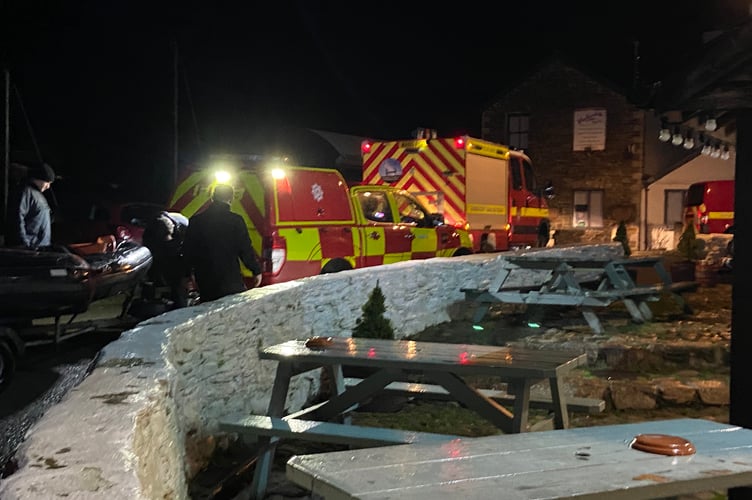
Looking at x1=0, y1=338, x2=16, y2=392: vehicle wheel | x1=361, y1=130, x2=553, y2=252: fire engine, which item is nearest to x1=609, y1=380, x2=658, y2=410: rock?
x1=0, y1=338, x2=16, y2=392: vehicle wheel

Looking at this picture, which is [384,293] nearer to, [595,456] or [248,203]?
[248,203]

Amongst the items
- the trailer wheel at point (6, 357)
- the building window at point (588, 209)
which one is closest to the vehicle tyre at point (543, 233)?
the building window at point (588, 209)

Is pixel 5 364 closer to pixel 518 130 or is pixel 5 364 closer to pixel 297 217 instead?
pixel 297 217

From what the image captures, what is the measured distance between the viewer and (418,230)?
10.8 meters

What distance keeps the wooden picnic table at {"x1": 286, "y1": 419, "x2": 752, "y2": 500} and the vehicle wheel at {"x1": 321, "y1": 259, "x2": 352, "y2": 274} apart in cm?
608

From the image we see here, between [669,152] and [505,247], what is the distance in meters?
13.9

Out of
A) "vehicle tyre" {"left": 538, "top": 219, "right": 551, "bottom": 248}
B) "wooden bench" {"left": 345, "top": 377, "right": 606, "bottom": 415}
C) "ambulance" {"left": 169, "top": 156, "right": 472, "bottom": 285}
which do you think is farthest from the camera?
"vehicle tyre" {"left": 538, "top": 219, "right": 551, "bottom": 248}

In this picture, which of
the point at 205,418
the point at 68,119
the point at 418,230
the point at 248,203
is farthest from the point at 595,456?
the point at 68,119

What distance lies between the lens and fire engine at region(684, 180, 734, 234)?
19855 mm

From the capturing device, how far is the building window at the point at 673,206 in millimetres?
25812

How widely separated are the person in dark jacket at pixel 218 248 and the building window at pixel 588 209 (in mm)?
21576

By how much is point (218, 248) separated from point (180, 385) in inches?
88.3

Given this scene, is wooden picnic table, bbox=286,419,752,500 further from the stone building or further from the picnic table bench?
the stone building

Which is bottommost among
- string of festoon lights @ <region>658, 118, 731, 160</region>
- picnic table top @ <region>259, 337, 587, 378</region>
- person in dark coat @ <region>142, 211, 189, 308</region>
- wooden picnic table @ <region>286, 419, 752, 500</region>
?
picnic table top @ <region>259, 337, 587, 378</region>
